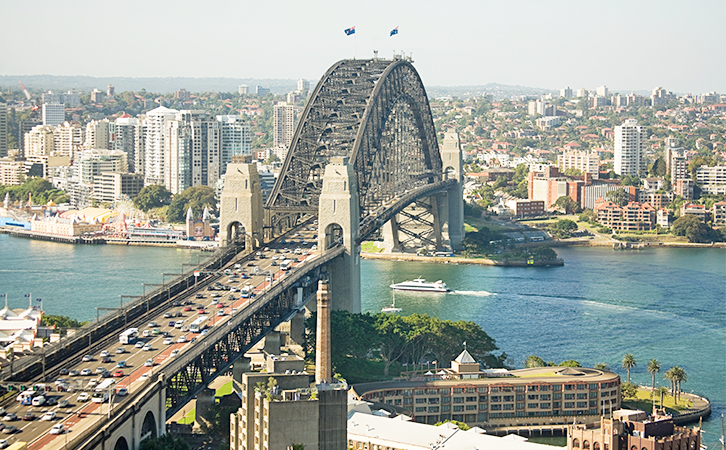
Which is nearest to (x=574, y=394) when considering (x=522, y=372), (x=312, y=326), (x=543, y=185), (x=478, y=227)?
(x=522, y=372)

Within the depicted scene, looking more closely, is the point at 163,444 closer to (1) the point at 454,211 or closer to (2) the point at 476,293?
(2) the point at 476,293

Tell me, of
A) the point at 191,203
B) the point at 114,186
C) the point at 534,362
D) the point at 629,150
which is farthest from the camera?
the point at 629,150

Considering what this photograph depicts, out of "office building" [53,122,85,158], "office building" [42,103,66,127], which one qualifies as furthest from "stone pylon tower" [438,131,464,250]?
"office building" [42,103,66,127]

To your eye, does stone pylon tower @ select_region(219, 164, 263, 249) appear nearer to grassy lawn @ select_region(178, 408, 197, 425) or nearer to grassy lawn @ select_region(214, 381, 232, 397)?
grassy lawn @ select_region(214, 381, 232, 397)

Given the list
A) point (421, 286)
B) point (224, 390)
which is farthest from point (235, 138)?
point (224, 390)

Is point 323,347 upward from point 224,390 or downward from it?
upward

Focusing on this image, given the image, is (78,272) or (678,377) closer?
(678,377)
